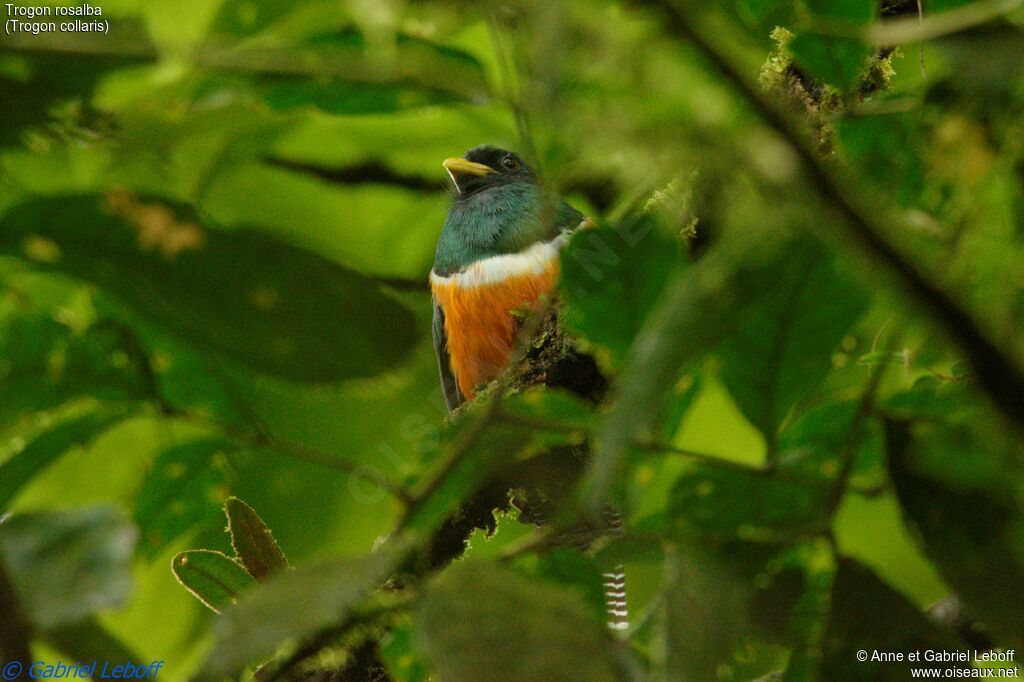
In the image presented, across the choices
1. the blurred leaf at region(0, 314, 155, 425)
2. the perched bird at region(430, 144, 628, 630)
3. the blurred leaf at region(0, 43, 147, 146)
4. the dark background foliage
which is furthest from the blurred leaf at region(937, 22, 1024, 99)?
the perched bird at region(430, 144, 628, 630)

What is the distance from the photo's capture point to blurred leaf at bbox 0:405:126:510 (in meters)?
0.57

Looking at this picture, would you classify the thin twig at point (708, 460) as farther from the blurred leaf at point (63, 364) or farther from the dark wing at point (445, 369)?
the dark wing at point (445, 369)

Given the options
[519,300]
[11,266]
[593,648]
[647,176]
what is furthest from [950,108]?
[519,300]

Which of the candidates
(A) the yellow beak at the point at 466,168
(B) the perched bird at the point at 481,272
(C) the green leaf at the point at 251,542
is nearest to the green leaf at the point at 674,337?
(C) the green leaf at the point at 251,542

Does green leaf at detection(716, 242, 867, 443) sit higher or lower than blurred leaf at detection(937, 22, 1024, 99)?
lower

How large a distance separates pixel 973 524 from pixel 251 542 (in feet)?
1.67

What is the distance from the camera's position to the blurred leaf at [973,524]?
414 mm

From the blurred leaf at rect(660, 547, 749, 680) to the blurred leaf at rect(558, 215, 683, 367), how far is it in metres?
0.10

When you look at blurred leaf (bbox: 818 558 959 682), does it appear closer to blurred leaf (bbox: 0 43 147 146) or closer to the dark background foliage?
the dark background foliage

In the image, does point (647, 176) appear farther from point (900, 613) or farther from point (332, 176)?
point (332, 176)

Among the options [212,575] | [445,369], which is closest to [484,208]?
[445,369]

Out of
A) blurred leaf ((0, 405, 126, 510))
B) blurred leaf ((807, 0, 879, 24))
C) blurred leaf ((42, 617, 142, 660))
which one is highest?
blurred leaf ((807, 0, 879, 24))

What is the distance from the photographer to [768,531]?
0.48 metres

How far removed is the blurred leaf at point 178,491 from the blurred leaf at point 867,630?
0.36 meters
